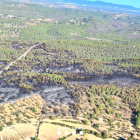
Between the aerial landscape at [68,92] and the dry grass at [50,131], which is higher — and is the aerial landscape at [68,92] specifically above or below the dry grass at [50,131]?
above

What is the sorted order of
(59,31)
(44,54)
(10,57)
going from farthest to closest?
(59,31)
(44,54)
(10,57)

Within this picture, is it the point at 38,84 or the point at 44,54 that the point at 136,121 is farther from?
the point at 44,54

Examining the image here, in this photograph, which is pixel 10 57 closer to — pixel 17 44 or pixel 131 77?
pixel 17 44

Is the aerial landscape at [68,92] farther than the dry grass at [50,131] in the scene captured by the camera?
Yes

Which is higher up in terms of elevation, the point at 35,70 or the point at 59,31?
the point at 59,31

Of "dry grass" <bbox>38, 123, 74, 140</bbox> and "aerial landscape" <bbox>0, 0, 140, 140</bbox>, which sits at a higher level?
"aerial landscape" <bbox>0, 0, 140, 140</bbox>

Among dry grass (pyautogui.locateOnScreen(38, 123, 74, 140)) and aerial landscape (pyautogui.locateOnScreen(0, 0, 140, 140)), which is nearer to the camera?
dry grass (pyautogui.locateOnScreen(38, 123, 74, 140))

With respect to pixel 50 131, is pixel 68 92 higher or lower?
higher

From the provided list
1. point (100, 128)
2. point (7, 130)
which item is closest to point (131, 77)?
point (100, 128)

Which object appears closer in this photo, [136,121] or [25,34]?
[136,121]

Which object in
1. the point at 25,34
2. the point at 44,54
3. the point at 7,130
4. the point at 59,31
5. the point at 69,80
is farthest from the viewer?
the point at 59,31

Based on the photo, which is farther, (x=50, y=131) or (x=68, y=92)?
(x=68, y=92)
